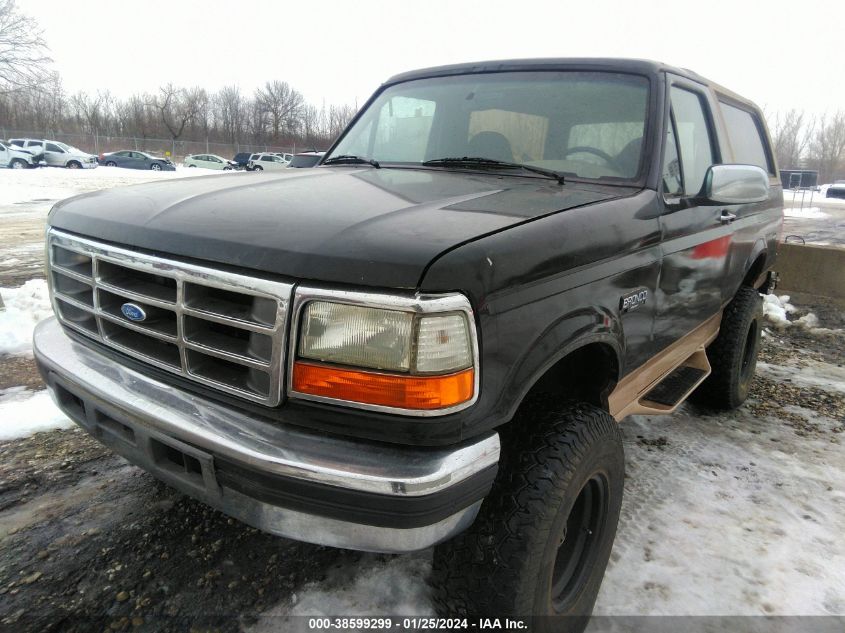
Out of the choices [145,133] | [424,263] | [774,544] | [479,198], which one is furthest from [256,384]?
[145,133]

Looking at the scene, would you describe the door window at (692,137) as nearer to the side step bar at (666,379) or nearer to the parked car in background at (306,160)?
the side step bar at (666,379)

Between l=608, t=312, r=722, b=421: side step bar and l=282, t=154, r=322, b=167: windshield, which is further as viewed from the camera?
l=282, t=154, r=322, b=167: windshield

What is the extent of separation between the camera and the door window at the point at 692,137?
2.71m

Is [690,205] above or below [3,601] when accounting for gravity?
above

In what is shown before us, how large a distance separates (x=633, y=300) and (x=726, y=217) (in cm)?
130

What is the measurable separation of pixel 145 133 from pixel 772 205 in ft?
220

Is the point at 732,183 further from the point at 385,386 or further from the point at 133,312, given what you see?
the point at 133,312

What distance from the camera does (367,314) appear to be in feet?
4.68

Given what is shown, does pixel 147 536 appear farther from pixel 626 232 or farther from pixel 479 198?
pixel 626 232

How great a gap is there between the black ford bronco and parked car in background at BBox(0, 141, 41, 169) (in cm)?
3442

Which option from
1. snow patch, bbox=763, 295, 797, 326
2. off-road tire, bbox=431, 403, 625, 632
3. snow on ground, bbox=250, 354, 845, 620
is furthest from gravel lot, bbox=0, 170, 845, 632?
snow patch, bbox=763, 295, 797, 326

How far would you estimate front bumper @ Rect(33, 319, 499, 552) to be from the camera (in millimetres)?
1393

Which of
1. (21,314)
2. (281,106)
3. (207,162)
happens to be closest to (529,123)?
(21,314)

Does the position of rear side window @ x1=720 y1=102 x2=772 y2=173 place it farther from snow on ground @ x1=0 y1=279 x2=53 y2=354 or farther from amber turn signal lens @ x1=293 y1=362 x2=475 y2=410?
snow on ground @ x1=0 y1=279 x2=53 y2=354
